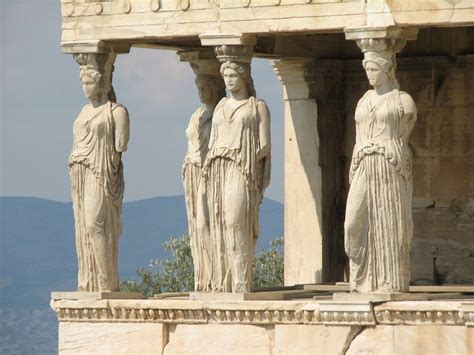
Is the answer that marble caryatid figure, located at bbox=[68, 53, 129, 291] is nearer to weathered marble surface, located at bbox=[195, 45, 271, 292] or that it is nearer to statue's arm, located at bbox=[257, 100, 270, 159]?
weathered marble surface, located at bbox=[195, 45, 271, 292]

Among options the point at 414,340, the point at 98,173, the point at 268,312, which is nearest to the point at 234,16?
the point at 98,173

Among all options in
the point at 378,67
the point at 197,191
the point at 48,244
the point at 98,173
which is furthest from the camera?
the point at 48,244

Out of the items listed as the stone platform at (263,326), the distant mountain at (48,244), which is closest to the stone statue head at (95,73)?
the stone platform at (263,326)

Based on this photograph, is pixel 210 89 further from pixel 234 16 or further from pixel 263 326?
pixel 263 326

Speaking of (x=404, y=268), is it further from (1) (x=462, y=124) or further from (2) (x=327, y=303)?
(1) (x=462, y=124)

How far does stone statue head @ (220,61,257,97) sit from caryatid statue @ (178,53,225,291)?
125 cm

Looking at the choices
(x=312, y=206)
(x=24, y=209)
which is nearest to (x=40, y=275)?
(x=24, y=209)

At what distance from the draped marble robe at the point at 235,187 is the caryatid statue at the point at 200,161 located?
0.47m

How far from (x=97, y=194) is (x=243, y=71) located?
2327 mm

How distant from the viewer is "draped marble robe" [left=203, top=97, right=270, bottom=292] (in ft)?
113

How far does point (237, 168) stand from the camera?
34375 mm

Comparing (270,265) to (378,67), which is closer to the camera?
(378,67)

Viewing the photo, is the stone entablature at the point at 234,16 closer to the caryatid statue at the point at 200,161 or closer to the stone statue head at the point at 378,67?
the stone statue head at the point at 378,67

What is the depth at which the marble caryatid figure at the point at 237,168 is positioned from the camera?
113 feet
